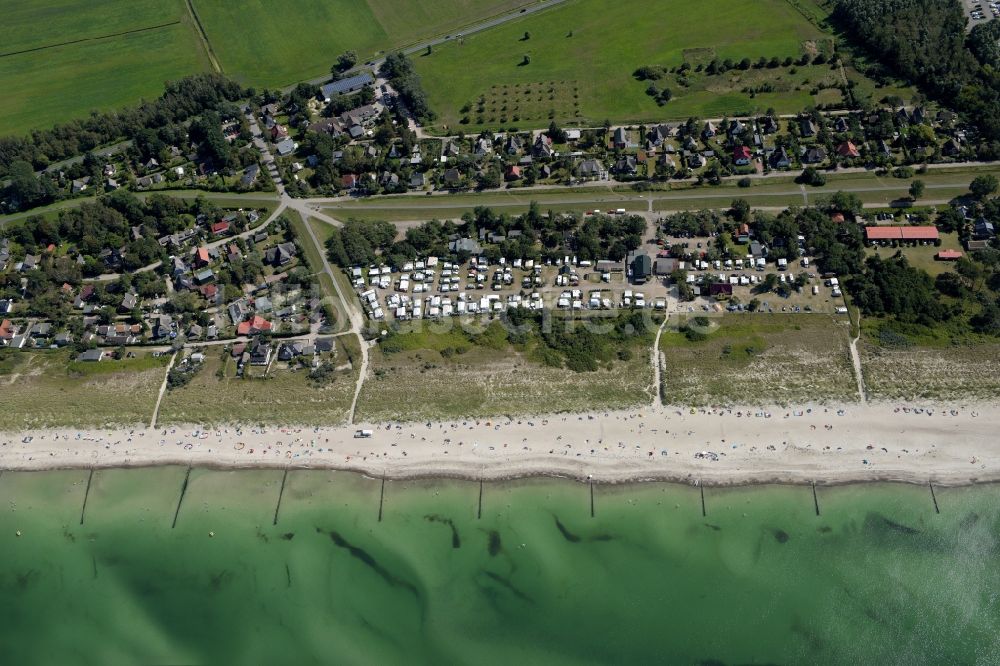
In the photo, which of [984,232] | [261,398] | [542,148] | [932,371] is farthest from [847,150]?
[261,398]

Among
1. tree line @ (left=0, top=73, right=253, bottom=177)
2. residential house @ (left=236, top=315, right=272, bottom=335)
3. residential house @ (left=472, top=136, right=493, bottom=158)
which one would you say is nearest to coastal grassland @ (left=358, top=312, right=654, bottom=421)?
residential house @ (left=236, top=315, right=272, bottom=335)

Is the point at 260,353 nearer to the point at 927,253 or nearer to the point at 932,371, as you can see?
the point at 932,371

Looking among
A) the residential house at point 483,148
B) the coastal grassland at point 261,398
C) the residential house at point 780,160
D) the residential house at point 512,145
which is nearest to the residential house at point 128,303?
the coastal grassland at point 261,398

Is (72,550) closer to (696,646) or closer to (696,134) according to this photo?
(696,646)

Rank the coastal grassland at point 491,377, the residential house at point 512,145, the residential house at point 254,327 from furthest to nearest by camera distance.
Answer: the residential house at point 512,145 < the residential house at point 254,327 < the coastal grassland at point 491,377

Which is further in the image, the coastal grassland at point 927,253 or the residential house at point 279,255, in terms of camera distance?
the residential house at point 279,255

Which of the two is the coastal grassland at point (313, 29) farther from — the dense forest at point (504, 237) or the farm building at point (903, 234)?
the farm building at point (903, 234)

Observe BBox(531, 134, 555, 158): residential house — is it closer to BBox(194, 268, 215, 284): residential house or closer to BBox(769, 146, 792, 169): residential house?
BBox(769, 146, 792, 169): residential house
